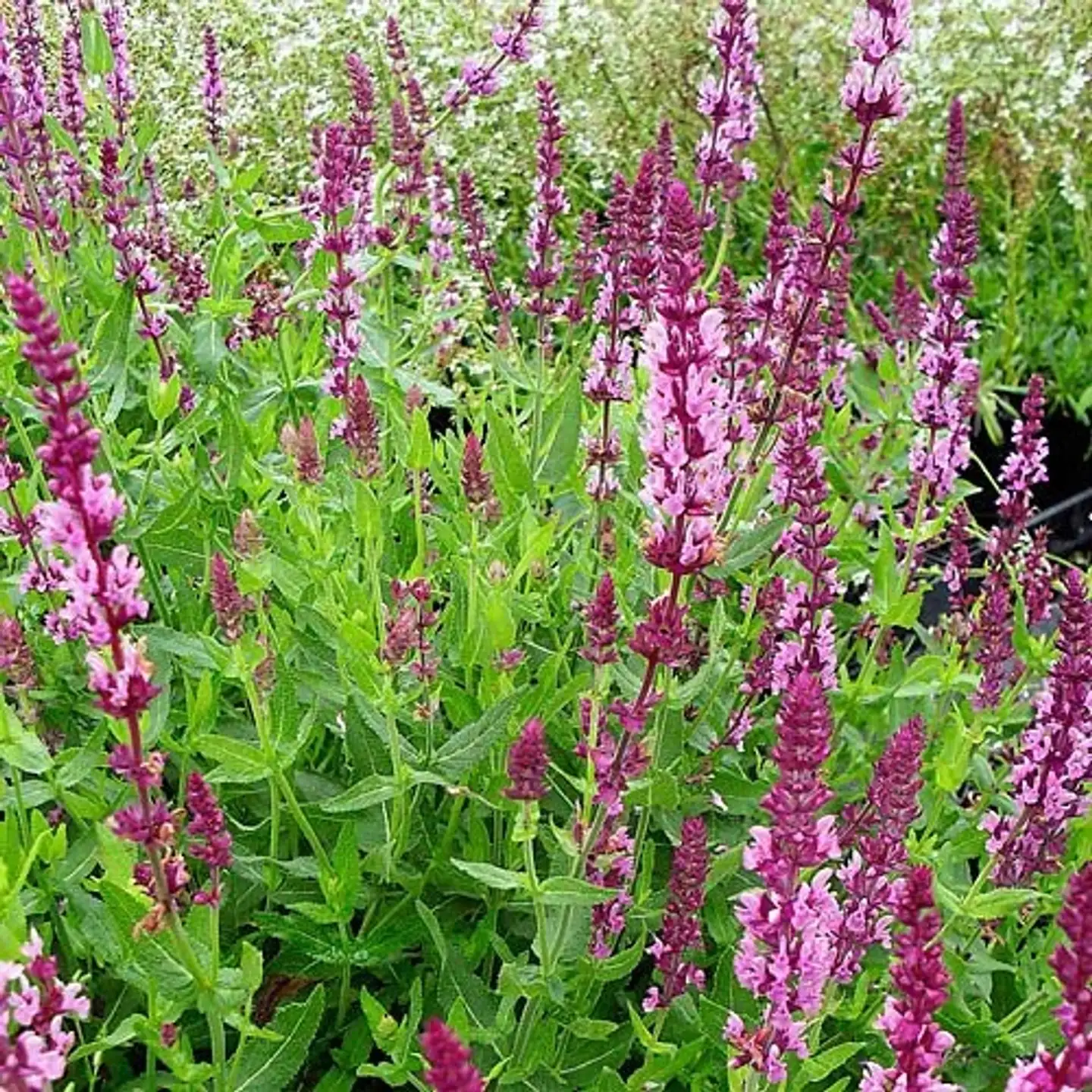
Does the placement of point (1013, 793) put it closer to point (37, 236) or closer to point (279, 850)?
point (279, 850)

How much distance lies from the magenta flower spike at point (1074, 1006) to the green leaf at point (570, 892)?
2.00 ft

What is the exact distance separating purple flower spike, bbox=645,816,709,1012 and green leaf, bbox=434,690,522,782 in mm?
244

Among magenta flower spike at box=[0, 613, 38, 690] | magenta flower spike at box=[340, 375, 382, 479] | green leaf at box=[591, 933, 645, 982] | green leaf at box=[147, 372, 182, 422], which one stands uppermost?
magenta flower spike at box=[340, 375, 382, 479]

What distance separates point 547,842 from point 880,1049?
493 millimetres

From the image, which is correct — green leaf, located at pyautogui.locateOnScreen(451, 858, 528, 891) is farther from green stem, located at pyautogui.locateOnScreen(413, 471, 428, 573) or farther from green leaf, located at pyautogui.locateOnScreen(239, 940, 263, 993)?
green stem, located at pyautogui.locateOnScreen(413, 471, 428, 573)

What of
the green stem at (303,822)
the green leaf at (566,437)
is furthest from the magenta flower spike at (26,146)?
the green stem at (303,822)

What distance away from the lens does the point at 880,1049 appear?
2.01m

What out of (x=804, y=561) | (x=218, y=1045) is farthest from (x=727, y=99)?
(x=218, y=1045)

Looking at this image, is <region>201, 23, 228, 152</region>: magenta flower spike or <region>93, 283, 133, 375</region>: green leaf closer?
<region>93, 283, 133, 375</region>: green leaf

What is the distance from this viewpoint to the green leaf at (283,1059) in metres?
1.74

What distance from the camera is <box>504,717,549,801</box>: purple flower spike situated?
1605 millimetres

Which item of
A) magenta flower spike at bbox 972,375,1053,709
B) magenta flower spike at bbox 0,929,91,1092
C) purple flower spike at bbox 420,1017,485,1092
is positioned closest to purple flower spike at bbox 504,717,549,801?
magenta flower spike at bbox 0,929,91,1092

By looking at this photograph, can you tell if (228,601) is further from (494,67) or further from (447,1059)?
(494,67)

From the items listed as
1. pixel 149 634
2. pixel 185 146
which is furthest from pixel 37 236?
pixel 185 146
